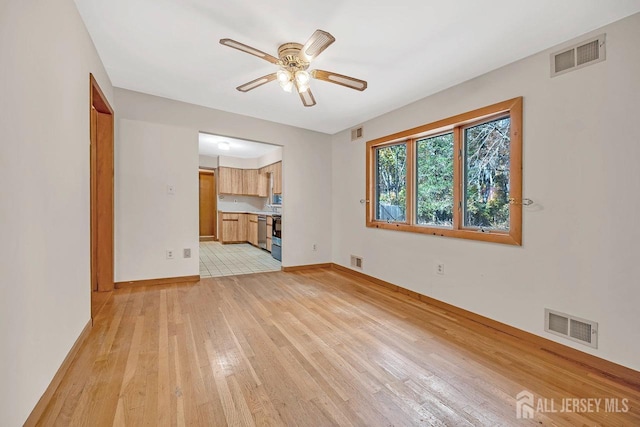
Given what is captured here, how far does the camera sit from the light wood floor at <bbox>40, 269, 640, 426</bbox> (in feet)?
4.55

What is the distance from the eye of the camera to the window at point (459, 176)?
2.37 m

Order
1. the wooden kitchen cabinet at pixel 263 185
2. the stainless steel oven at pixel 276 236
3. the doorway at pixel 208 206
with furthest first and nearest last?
the doorway at pixel 208 206 < the wooden kitchen cabinet at pixel 263 185 < the stainless steel oven at pixel 276 236

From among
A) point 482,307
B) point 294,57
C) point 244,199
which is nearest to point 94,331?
point 294,57

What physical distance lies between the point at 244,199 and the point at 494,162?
6.83 metres

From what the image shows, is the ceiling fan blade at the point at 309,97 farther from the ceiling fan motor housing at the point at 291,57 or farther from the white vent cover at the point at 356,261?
the white vent cover at the point at 356,261

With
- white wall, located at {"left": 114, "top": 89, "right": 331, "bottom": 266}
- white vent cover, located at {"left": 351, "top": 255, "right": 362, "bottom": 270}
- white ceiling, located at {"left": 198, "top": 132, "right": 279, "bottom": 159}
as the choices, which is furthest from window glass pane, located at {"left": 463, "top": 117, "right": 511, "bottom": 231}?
white ceiling, located at {"left": 198, "top": 132, "right": 279, "bottom": 159}

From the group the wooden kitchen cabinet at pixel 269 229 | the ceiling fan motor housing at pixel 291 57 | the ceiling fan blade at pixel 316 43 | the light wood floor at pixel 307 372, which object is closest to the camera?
the light wood floor at pixel 307 372

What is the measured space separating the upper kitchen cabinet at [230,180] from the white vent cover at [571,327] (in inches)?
277

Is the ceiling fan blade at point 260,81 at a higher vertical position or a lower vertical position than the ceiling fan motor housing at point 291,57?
lower

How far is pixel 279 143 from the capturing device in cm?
439

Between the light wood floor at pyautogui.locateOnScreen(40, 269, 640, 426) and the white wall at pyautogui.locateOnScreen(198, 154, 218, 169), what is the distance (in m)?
5.35

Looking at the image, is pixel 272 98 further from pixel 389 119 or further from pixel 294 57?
pixel 389 119

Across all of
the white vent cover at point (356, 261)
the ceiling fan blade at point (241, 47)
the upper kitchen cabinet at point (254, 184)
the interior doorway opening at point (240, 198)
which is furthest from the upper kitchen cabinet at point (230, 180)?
the ceiling fan blade at point (241, 47)

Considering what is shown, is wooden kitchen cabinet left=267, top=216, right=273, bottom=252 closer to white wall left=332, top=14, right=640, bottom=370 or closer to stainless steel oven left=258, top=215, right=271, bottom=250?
stainless steel oven left=258, top=215, right=271, bottom=250
